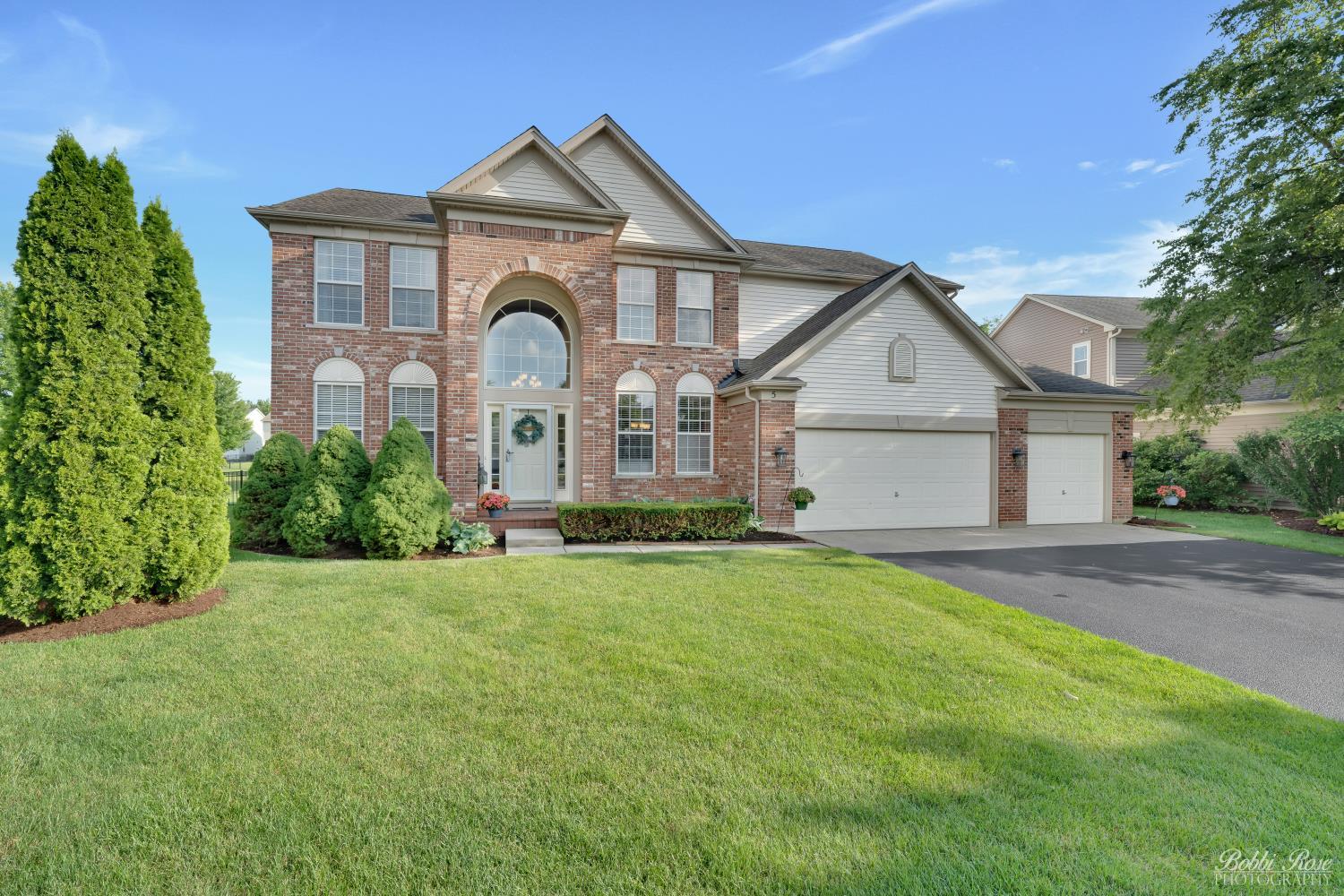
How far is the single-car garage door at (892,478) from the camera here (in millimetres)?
12602

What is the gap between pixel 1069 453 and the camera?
1399 centimetres

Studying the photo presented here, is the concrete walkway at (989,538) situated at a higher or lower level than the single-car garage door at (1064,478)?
lower

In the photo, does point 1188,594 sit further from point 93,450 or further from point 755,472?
point 93,450

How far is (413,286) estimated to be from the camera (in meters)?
12.6

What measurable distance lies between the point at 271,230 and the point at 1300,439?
2418cm

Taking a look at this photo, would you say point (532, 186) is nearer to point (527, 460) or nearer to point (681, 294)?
point (681, 294)

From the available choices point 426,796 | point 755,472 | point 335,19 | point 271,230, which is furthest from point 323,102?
point 426,796

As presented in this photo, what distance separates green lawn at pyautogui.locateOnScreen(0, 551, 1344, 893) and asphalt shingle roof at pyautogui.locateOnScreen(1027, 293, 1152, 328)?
21.1 metres

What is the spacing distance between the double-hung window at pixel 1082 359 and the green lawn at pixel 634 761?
20.7m

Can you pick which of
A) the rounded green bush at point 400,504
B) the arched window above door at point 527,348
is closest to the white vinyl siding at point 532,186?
the arched window above door at point 527,348

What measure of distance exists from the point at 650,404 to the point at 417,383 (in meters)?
5.25

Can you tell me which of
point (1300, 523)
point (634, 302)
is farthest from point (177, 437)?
point (1300, 523)

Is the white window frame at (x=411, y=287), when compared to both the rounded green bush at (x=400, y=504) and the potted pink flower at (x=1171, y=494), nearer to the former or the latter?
the rounded green bush at (x=400, y=504)

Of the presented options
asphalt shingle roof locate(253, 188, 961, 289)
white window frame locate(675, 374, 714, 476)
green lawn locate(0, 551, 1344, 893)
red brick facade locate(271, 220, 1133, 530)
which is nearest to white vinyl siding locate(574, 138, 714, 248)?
red brick facade locate(271, 220, 1133, 530)
